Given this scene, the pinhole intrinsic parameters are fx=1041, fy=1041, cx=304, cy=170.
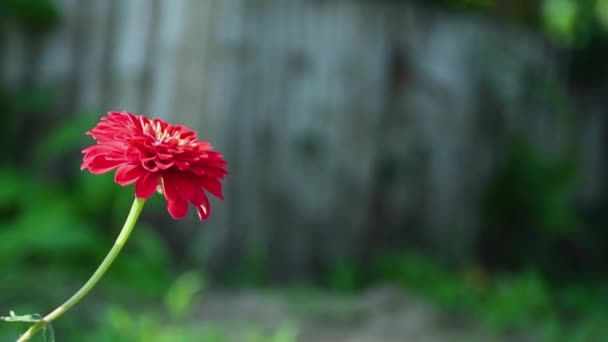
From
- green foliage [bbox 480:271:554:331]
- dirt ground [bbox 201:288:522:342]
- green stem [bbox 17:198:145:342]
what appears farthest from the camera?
green foliage [bbox 480:271:554:331]

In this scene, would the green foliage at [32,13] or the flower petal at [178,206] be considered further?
the green foliage at [32,13]

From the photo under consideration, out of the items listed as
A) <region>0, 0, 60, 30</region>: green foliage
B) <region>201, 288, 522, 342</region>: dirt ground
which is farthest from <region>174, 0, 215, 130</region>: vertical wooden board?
<region>201, 288, 522, 342</region>: dirt ground

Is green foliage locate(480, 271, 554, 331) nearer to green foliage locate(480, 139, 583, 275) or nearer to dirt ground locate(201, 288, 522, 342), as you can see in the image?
dirt ground locate(201, 288, 522, 342)

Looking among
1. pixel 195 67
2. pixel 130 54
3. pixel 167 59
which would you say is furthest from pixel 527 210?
pixel 130 54

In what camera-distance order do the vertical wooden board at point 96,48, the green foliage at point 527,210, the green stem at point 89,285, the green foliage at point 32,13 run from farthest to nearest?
the green foliage at point 527,210, the vertical wooden board at point 96,48, the green foliage at point 32,13, the green stem at point 89,285

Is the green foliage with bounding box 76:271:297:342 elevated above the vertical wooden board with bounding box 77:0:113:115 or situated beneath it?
situated beneath

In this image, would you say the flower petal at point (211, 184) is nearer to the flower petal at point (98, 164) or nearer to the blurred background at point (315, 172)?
the flower petal at point (98, 164)

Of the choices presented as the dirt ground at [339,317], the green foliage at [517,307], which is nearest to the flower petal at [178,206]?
the dirt ground at [339,317]
